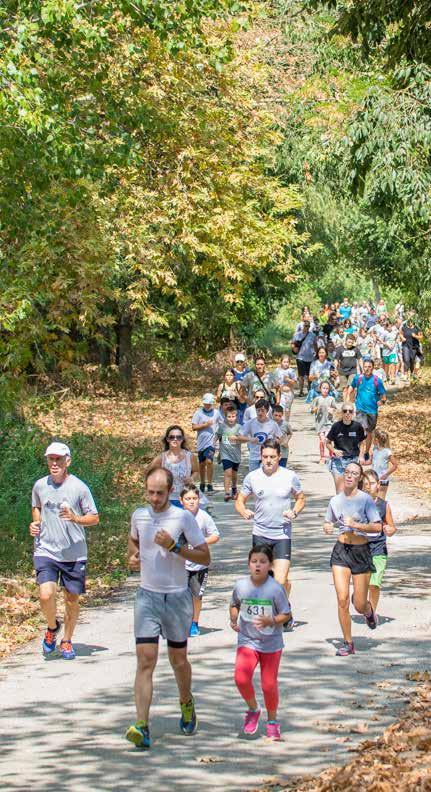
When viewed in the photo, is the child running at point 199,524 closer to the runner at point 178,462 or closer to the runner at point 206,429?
the runner at point 178,462

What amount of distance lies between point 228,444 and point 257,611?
11.2 m

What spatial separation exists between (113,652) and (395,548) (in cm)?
612

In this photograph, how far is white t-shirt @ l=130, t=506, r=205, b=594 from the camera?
A: 8.80 meters

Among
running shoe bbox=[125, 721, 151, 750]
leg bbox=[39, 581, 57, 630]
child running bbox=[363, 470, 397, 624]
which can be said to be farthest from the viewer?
child running bbox=[363, 470, 397, 624]

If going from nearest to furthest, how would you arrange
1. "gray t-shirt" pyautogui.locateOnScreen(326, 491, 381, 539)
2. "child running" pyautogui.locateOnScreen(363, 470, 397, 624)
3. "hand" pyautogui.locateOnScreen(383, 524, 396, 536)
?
"gray t-shirt" pyautogui.locateOnScreen(326, 491, 381, 539) < "child running" pyautogui.locateOnScreen(363, 470, 397, 624) < "hand" pyautogui.locateOnScreen(383, 524, 396, 536)

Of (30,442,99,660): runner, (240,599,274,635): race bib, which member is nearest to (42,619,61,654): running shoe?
(30,442,99,660): runner

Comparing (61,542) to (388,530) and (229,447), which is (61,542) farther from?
(229,447)

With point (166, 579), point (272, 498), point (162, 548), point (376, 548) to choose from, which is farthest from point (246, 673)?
point (376, 548)

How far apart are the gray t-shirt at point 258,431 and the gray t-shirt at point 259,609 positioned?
8726mm

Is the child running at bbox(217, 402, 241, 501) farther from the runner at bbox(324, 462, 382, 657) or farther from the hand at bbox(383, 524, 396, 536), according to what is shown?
the runner at bbox(324, 462, 382, 657)

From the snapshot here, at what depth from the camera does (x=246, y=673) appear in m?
8.82

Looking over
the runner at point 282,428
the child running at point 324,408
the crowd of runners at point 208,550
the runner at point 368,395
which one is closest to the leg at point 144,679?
the crowd of runners at point 208,550

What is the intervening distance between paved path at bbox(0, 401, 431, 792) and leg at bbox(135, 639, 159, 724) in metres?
0.29

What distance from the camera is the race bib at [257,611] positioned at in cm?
895
